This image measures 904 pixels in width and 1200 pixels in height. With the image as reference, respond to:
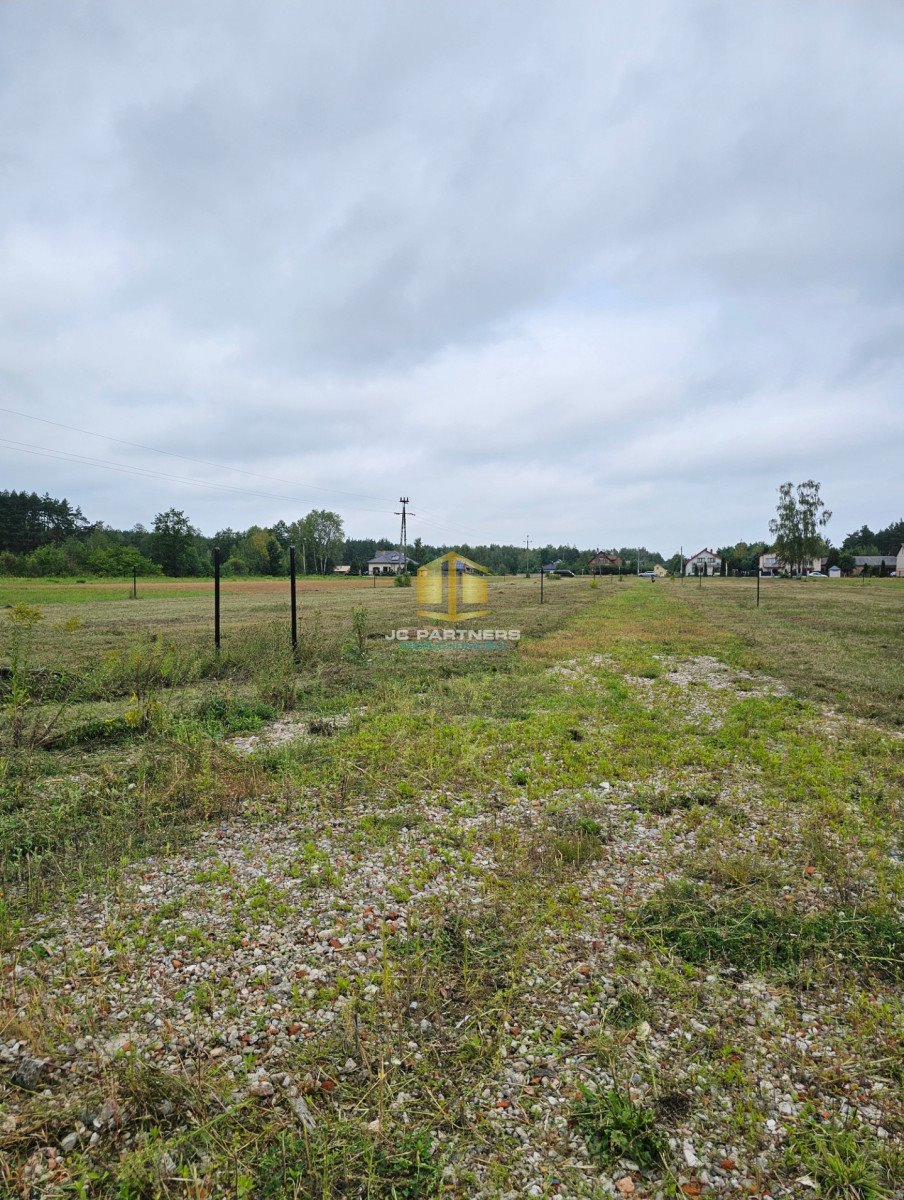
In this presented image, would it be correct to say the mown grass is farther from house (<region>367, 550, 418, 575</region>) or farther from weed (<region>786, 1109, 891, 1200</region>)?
house (<region>367, 550, 418, 575</region>)

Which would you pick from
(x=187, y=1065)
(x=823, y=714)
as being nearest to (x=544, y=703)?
(x=823, y=714)

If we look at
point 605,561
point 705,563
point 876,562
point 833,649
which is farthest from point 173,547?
point 876,562

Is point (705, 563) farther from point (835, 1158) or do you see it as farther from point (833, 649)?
point (835, 1158)

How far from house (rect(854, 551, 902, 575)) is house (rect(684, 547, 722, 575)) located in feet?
73.0

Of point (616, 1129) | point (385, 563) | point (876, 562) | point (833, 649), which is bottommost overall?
point (616, 1129)

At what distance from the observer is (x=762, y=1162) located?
2371 millimetres

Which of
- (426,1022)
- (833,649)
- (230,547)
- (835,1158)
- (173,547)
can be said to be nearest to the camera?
(835,1158)

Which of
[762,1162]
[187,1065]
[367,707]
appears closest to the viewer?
[762,1162]

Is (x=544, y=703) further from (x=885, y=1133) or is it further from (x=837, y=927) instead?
(x=885, y=1133)

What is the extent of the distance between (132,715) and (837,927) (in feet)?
26.8

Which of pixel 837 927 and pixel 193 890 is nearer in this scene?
pixel 837 927

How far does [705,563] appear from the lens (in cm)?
11525

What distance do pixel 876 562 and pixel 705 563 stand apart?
28.1m

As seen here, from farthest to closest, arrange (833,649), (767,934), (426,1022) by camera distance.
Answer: (833,649) → (767,934) → (426,1022)
